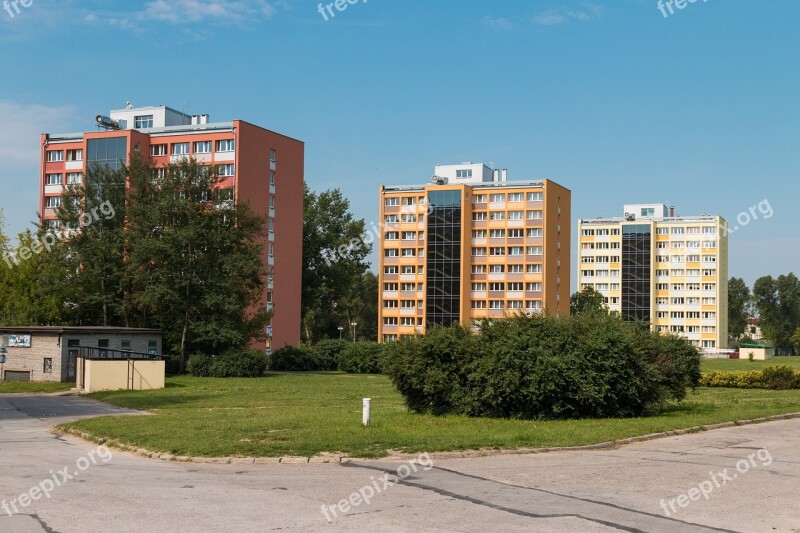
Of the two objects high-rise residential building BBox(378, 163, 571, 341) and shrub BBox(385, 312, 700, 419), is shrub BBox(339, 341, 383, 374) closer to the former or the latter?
high-rise residential building BBox(378, 163, 571, 341)

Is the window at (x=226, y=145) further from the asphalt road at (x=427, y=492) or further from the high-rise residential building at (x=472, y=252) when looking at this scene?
the asphalt road at (x=427, y=492)

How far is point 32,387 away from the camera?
137ft

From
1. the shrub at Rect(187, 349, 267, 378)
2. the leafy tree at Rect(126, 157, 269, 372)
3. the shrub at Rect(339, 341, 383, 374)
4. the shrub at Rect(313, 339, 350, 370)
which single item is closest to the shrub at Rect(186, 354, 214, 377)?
the shrub at Rect(187, 349, 267, 378)

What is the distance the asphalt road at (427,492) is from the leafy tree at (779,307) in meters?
164

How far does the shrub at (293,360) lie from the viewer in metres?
68.8

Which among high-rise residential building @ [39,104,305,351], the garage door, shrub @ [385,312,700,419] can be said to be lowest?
the garage door

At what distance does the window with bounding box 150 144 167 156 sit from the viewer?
282 ft

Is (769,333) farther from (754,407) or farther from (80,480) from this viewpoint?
(80,480)

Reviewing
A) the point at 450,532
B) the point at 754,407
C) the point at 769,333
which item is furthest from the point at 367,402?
the point at 769,333

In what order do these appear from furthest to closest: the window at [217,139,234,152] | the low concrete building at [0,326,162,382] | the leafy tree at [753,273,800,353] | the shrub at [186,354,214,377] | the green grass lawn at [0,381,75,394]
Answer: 1. the leafy tree at [753,273,800,353]
2. the window at [217,139,234,152]
3. the shrub at [186,354,214,377]
4. the low concrete building at [0,326,162,382]
5. the green grass lawn at [0,381,75,394]

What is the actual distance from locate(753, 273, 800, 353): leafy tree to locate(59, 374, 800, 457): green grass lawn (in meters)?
149

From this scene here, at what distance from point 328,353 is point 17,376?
95.9 ft

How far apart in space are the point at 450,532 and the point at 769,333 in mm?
173834

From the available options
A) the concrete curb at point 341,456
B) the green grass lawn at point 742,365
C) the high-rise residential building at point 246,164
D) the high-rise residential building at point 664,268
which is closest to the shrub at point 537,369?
the concrete curb at point 341,456
